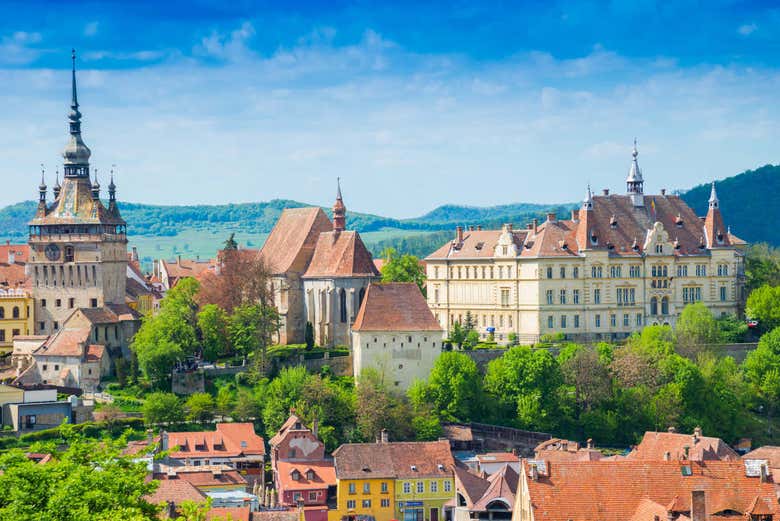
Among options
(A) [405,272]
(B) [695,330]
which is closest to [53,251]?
(A) [405,272]

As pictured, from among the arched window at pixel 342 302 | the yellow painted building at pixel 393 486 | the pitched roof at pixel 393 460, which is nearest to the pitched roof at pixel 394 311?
the arched window at pixel 342 302

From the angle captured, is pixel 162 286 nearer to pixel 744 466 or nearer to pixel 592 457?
pixel 592 457

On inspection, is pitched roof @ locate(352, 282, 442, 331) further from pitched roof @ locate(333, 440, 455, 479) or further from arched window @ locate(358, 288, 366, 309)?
pitched roof @ locate(333, 440, 455, 479)

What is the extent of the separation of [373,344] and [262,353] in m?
8.99

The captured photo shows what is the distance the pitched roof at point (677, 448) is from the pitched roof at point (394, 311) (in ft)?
73.8

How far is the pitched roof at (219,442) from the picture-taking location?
96438mm

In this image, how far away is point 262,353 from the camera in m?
114

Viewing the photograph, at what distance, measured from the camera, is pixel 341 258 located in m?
122

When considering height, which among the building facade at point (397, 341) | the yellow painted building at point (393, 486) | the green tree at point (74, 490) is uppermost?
the building facade at point (397, 341)

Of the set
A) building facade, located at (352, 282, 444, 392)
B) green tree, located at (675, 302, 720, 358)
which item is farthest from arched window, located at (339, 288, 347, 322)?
green tree, located at (675, 302, 720, 358)

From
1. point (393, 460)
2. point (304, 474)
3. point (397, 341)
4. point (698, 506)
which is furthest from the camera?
point (397, 341)

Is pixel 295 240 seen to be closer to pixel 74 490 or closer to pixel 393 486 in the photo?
pixel 393 486

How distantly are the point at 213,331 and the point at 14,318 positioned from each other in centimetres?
1783

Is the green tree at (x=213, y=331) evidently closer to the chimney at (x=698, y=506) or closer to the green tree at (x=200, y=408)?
the green tree at (x=200, y=408)
